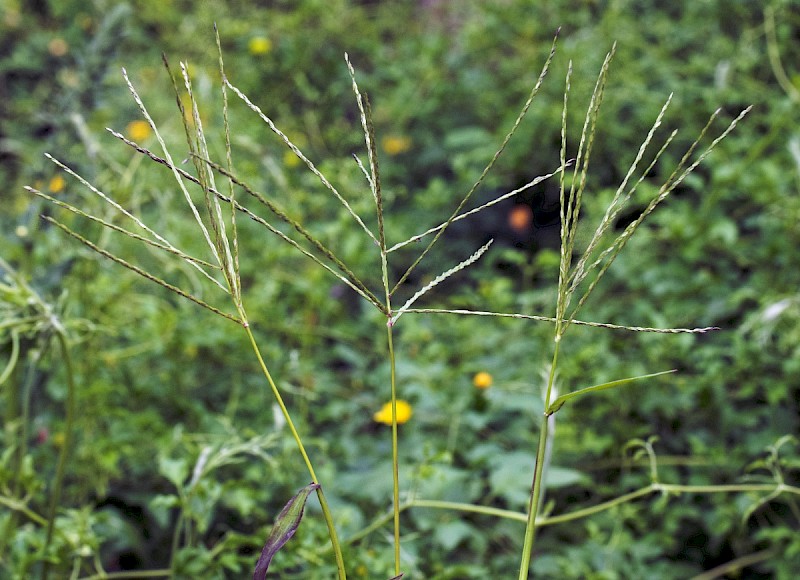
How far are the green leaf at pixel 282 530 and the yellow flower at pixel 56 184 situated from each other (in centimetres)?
103

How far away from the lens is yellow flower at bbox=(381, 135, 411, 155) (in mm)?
2482

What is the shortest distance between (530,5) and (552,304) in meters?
1.10

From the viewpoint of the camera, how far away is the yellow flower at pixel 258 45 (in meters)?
2.40

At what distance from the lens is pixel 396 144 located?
2.48 m

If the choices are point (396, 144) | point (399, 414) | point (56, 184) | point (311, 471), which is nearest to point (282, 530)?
point (311, 471)

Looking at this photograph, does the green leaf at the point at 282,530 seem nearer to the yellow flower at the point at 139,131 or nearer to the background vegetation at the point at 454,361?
the background vegetation at the point at 454,361

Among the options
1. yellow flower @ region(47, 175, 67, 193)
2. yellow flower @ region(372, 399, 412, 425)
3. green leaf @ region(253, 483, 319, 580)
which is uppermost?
yellow flower @ region(47, 175, 67, 193)

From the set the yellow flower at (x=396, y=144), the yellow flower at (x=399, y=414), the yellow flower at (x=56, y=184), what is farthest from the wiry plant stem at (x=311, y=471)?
the yellow flower at (x=396, y=144)

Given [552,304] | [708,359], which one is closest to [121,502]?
[552,304]

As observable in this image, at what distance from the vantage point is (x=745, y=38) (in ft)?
6.57

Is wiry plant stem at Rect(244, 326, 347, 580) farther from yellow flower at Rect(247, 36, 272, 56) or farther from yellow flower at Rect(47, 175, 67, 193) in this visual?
yellow flower at Rect(247, 36, 272, 56)

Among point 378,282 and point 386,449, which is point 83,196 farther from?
point 386,449

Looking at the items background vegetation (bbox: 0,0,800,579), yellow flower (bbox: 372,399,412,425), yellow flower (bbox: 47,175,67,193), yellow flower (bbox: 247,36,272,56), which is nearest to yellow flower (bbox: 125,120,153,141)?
background vegetation (bbox: 0,0,800,579)

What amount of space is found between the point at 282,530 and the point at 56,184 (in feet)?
3.47
